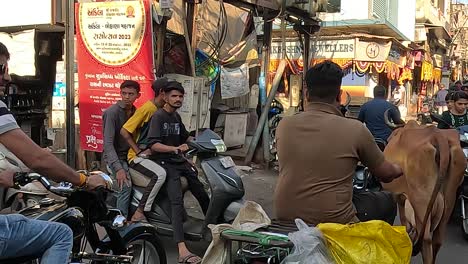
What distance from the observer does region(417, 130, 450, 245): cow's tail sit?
366 centimetres

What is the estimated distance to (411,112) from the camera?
29.1 metres

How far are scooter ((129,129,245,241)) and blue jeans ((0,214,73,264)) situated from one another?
217cm

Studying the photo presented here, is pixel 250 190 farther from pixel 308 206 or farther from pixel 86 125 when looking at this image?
pixel 308 206

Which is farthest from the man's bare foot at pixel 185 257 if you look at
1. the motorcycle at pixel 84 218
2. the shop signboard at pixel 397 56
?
the shop signboard at pixel 397 56

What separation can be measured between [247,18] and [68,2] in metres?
5.54

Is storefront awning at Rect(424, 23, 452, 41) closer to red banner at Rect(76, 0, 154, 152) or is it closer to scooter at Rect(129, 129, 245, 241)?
red banner at Rect(76, 0, 154, 152)

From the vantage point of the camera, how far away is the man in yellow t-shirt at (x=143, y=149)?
4.87 meters

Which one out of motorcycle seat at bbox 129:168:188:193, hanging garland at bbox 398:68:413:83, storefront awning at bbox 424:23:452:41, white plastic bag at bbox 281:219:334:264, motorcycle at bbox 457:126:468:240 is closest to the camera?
white plastic bag at bbox 281:219:334:264

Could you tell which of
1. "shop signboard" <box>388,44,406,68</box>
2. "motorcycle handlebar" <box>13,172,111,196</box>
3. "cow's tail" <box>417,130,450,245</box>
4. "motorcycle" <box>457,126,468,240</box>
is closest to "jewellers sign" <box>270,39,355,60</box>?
"shop signboard" <box>388,44,406,68</box>

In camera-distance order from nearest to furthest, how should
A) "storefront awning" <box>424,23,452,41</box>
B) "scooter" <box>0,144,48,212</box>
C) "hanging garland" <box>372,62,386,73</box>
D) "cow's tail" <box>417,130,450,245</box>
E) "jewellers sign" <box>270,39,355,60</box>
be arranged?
"cow's tail" <box>417,130,450,245</box>
"scooter" <box>0,144,48,212</box>
"jewellers sign" <box>270,39,355,60</box>
"hanging garland" <box>372,62,386,73</box>
"storefront awning" <box>424,23,452,41</box>

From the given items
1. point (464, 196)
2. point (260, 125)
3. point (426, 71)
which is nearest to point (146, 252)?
point (464, 196)

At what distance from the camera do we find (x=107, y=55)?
7.34 meters

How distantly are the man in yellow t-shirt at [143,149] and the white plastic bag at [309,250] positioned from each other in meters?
2.59

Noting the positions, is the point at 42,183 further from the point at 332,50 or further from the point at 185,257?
the point at 332,50
